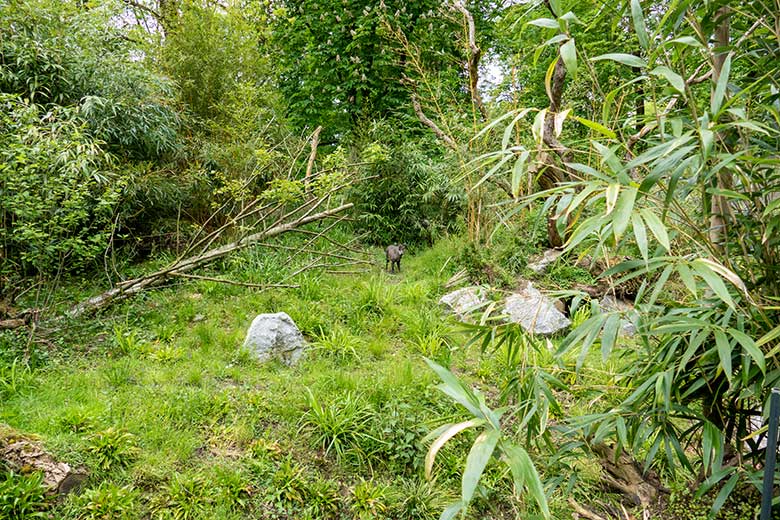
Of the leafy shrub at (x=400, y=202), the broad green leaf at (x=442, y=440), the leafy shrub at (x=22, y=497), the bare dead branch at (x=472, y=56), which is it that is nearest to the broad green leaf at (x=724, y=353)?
the broad green leaf at (x=442, y=440)

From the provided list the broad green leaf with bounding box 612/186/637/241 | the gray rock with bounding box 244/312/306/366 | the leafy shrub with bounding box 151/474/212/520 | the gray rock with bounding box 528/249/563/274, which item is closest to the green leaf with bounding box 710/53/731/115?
the broad green leaf with bounding box 612/186/637/241

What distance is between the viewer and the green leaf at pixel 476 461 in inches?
27.1

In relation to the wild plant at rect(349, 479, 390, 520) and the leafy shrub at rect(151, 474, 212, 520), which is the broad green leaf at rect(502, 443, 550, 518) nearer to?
the wild plant at rect(349, 479, 390, 520)

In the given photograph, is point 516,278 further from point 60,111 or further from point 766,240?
point 60,111

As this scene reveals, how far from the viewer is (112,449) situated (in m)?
1.97

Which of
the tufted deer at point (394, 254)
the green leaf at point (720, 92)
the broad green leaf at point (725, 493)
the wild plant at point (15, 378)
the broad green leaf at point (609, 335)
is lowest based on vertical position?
the wild plant at point (15, 378)

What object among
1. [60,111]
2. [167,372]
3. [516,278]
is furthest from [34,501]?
[516,278]

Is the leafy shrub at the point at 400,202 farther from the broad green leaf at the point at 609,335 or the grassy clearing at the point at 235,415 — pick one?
Answer: the broad green leaf at the point at 609,335

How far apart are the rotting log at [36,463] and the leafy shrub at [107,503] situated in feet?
0.25

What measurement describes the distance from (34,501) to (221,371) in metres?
1.14

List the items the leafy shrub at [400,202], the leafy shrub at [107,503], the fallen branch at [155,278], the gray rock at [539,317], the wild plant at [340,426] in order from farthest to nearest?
the leafy shrub at [400,202] < the gray rock at [539,317] < the fallen branch at [155,278] < the wild plant at [340,426] < the leafy shrub at [107,503]

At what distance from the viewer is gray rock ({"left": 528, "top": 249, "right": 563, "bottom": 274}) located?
439 cm

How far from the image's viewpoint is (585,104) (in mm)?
4863

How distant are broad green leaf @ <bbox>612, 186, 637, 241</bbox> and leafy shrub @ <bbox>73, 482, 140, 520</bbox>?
6.35 ft
